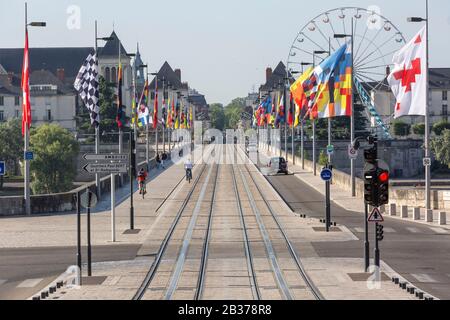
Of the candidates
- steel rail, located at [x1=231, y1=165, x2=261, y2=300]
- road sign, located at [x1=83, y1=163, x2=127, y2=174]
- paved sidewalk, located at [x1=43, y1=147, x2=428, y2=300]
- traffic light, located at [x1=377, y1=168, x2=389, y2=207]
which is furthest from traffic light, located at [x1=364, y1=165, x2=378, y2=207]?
road sign, located at [x1=83, y1=163, x2=127, y2=174]

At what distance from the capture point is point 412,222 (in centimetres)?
4497

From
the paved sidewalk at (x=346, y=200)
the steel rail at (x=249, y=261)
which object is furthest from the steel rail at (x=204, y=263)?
the paved sidewalk at (x=346, y=200)

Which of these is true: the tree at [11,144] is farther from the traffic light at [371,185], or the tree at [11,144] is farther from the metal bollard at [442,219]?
the traffic light at [371,185]

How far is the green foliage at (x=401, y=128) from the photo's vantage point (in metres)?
162

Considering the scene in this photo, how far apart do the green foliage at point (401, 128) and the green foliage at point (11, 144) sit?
68585mm

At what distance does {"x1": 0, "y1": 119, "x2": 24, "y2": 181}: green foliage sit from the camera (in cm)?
11506

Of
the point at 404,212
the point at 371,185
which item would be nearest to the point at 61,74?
the point at 404,212

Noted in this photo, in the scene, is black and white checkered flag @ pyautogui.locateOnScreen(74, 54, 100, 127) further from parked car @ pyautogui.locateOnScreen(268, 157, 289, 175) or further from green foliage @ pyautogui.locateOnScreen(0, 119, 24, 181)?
green foliage @ pyautogui.locateOnScreen(0, 119, 24, 181)

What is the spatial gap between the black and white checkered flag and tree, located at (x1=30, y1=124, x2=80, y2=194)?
150 ft

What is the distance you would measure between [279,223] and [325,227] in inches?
116

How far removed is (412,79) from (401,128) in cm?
11967

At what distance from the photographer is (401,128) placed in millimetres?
162375
